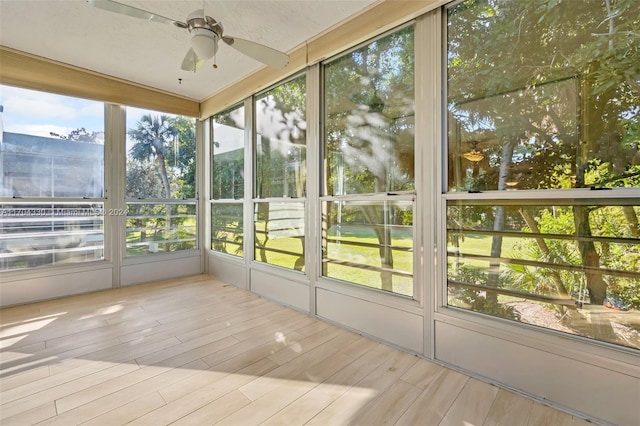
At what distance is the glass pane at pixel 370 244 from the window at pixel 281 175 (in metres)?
0.41

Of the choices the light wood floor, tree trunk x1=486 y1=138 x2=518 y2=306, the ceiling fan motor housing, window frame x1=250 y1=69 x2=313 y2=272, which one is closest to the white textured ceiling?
window frame x1=250 y1=69 x2=313 y2=272

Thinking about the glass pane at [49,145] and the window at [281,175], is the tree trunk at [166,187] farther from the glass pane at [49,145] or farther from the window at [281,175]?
the window at [281,175]

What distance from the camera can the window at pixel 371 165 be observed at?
2236 mm

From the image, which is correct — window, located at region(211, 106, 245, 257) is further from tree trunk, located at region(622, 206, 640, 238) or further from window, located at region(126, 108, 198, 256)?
tree trunk, located at region(622, 206, 640, 238)

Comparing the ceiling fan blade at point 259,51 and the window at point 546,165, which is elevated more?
the ceiling fan blade at point 259,51

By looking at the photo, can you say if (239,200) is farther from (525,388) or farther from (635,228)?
(635,228)

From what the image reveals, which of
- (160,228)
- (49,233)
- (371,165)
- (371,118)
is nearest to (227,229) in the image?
(160,228)

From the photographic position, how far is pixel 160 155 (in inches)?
162

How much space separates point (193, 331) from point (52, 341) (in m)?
1.05

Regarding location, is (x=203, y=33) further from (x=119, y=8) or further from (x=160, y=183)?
(x=160, y=183)

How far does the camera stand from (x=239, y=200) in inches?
152

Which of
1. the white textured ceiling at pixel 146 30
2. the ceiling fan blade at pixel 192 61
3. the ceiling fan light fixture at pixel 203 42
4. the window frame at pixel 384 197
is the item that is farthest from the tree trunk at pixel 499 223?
the ceiling fan blade at pixel 192 61

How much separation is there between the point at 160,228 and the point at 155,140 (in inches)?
49.3

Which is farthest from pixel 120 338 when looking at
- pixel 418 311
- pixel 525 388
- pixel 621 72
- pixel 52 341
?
pixel 621 72
